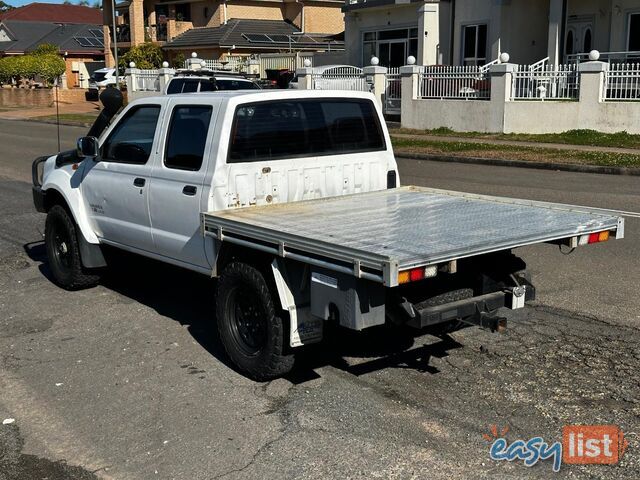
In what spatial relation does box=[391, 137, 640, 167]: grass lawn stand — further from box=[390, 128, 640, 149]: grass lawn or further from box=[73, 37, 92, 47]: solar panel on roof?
box=[73, 37, 92, 47]: solar panel on roof

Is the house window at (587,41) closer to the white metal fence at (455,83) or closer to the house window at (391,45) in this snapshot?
the white metal fence at (455,83)

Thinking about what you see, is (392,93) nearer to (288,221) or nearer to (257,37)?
(288,221)

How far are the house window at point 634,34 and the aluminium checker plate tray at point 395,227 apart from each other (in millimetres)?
22670

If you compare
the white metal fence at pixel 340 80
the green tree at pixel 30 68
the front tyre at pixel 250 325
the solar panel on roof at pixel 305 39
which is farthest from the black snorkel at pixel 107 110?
the green tree at pixel 30 68

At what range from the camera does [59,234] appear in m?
8.08

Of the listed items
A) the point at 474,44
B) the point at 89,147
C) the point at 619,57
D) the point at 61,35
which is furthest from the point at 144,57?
the point at 89,147

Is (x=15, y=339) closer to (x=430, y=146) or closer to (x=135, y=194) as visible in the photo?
(x=135, y=194)

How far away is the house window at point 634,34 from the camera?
26578mm

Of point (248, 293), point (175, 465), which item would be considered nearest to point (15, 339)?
point (248, 293)

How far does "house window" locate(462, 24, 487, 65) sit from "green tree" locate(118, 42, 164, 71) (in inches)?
1096

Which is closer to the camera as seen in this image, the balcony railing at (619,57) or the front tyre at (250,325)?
the front tyre at (250,325)

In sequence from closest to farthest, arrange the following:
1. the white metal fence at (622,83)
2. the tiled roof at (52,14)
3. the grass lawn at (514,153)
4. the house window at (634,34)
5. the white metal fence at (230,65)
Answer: the grass lawn at (514,153)
the white metal fence at (622,83)
the house window at (634,34)
the white metal fence at (230,65)
the tiled roof at (52,14)

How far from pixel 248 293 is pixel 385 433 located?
1.40 m

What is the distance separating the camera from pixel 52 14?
8481 cm
